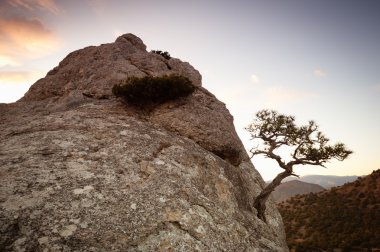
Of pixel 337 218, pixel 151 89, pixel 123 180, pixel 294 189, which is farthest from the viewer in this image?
pixel 294 189

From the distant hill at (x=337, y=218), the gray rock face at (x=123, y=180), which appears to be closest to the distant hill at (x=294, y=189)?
the distant hill at (x=337, y=218)

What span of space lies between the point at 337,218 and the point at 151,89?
42.7 meters

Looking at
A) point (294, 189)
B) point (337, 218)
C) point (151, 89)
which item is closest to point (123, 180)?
point (151, 89)

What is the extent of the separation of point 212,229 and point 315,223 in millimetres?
42324

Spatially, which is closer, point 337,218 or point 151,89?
point 151,89

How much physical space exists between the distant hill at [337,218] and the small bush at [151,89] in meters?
31.0

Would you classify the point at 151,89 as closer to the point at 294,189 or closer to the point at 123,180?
the point at 123,180

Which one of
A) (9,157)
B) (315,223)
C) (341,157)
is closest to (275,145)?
(341,157)

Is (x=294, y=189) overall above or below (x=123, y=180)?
below

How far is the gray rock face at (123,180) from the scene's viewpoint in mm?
6449

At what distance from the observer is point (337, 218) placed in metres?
42.9

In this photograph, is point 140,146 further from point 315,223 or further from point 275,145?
point 315,223

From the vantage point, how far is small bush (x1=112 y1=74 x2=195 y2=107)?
1414 cm

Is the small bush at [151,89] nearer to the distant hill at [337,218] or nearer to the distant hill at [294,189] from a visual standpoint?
the distant hill at [337,218]
